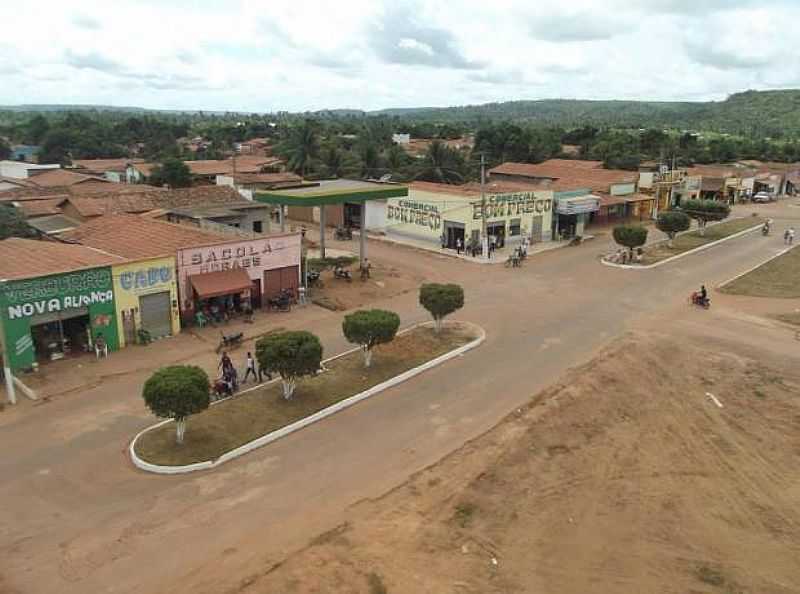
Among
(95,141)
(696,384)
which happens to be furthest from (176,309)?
(95,141)

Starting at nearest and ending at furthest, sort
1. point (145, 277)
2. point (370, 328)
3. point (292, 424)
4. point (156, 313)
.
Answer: point (292, 424)
point (370, 328)
point (145, 277)
point (156, 313)

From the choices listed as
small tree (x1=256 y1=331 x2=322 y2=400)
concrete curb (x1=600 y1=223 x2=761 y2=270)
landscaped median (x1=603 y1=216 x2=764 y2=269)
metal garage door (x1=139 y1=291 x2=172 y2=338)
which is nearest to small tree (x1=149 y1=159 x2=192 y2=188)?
metal garage door (x1=139 y1=291 x2=172 y2=338)

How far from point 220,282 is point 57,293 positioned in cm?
667

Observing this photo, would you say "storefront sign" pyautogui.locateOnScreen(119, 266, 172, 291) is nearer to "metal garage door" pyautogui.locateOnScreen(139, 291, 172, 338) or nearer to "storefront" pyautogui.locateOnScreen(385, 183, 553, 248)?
"metal garage door" pyautogui.locateOnScreen(139, 291, 172, 338)

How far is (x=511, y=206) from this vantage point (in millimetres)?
46250

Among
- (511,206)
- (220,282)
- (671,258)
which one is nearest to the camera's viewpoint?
(220,282)

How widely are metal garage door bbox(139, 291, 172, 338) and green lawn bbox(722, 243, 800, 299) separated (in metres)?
28.2

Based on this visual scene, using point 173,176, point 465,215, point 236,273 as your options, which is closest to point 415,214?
point 465,215

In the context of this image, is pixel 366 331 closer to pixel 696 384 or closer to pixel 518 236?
A: pixel 696 384

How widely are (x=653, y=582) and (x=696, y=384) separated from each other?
1152cm

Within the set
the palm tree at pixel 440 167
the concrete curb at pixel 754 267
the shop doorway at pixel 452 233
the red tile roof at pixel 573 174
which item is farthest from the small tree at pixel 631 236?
the palm tree at pixel 440 167

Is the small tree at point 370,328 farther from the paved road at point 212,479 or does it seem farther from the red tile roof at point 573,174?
the red tile roof at point 573,174

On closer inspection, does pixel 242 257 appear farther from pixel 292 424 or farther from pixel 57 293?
pixel 292 424

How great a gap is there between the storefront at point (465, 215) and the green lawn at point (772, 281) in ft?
48.7
